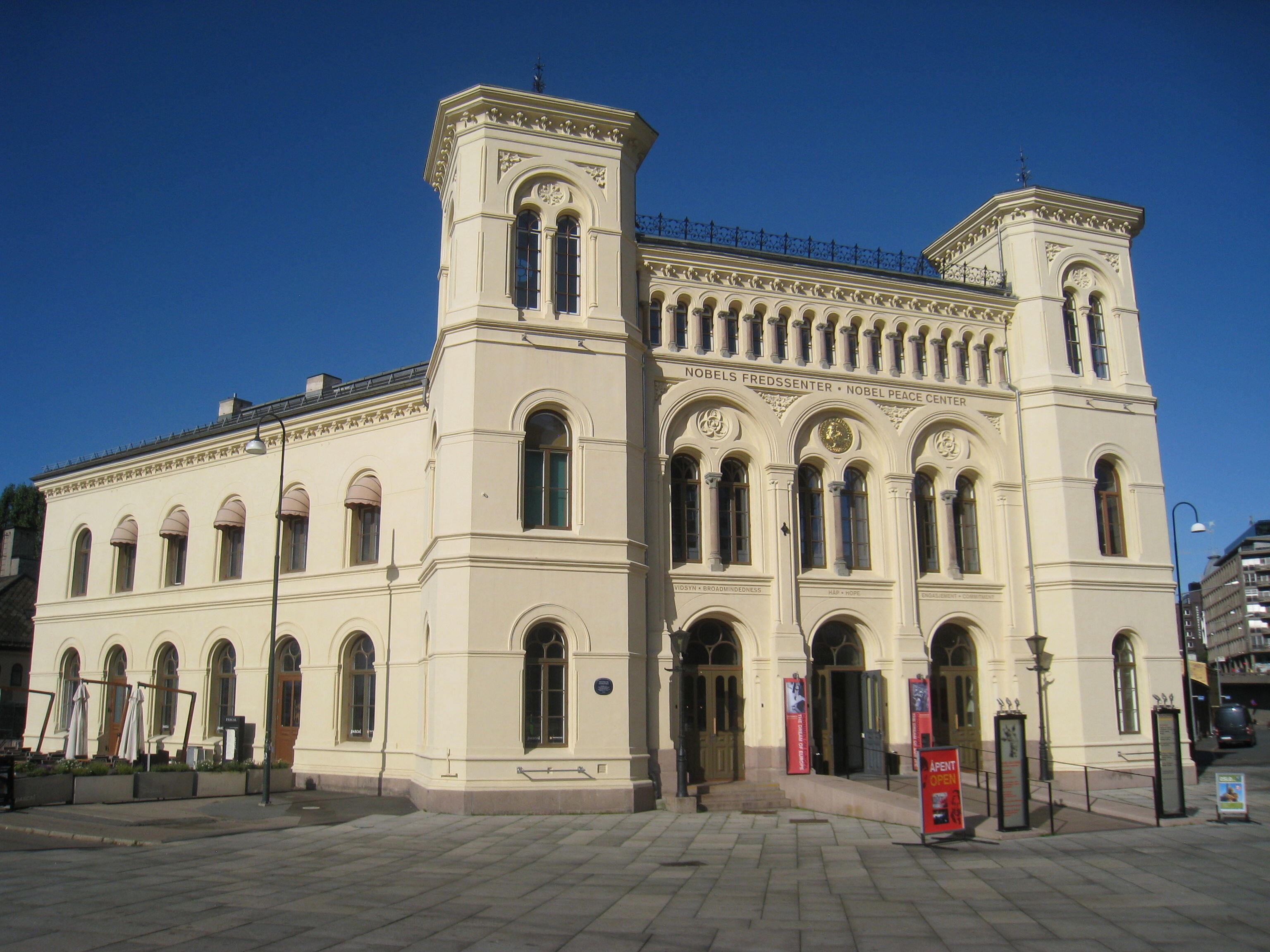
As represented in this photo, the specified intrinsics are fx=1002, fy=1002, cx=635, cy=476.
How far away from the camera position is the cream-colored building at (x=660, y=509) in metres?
20.3

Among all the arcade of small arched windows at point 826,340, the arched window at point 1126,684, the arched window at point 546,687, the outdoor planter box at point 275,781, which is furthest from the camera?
the arched window at point 1126,684

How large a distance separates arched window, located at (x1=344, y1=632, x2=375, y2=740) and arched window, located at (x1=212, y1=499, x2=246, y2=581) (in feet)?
16.6

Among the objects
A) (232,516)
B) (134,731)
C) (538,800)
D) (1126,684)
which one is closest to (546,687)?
(538,800)

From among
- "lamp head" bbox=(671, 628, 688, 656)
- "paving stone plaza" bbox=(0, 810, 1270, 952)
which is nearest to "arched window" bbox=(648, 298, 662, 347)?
"lamp head" bbox=(671, 628, 688, 656)

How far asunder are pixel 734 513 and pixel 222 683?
1545 centimetres

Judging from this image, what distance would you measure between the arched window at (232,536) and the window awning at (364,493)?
458 centimetres

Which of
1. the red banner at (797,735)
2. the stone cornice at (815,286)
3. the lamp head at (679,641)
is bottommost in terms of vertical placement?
the red banner at (797,735)

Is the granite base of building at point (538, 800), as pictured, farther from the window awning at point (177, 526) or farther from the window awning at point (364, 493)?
the window awning at point (177, 526)

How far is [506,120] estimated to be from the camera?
72.0 feet

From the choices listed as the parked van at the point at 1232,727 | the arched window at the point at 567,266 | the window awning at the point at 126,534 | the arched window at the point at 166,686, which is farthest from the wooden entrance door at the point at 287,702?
the parked van at the point at 1232,727

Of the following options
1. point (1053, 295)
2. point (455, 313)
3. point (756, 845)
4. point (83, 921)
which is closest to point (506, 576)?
point (455, 313)

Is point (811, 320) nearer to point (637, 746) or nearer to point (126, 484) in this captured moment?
point (637, 746)

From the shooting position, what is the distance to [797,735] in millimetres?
21828

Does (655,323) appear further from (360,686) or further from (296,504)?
(360,686)
